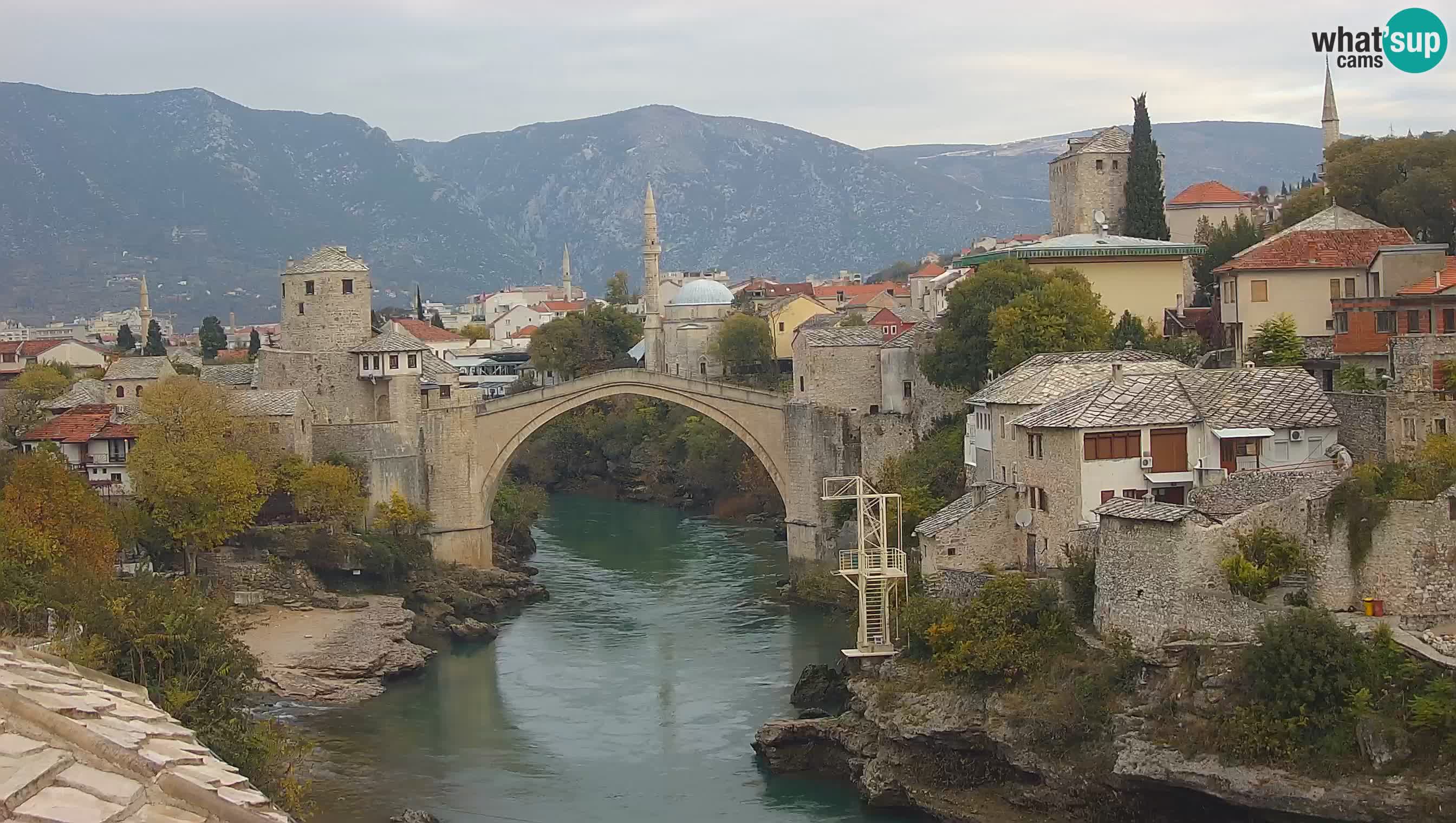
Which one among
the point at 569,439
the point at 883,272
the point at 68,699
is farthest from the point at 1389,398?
the point at 883,272

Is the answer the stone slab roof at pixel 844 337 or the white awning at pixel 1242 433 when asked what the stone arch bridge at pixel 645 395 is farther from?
the white awning at pixel 1242 433

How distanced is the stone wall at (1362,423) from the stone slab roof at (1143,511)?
4.22 meters

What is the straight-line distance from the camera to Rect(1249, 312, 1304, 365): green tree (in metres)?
34.5

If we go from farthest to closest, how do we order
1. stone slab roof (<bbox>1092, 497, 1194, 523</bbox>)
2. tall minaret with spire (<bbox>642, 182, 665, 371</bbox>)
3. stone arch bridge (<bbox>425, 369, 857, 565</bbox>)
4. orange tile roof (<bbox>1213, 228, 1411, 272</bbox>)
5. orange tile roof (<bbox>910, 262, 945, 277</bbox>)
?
orange tile roof (<bbox>910, 262, 945, 277</bbox>)
tall minaret with spire (<bbox>642, 182, 665, 371</bbox>)
stone arch bridge (<bbox>425, 369, 857, 565</bbox>)
orange tile roof (<bbox>1213, 228, 1411, 272</bbox>)
stone slab roof (<bbox>1092, 497, 1194, 523</bbox>)

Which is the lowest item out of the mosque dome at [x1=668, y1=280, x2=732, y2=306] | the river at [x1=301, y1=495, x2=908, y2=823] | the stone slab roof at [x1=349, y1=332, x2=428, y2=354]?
the river at [x1=301, y1=495, x2=908, y2=823]

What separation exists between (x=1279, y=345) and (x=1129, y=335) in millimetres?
6981

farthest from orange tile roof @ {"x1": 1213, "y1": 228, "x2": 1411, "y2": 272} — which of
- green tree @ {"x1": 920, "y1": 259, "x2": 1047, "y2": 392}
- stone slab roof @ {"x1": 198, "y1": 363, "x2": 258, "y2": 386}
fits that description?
stone slab roof @ {"x1": 198, "y1": 363, "x2": 258, "y2": 386}

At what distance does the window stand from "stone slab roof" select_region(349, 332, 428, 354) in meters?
25.3

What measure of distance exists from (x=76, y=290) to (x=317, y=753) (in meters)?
161

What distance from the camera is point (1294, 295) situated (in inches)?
1483

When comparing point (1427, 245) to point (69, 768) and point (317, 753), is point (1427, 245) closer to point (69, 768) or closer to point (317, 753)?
point (317, 753)

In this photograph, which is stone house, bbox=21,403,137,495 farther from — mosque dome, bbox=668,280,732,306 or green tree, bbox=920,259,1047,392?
mosque dome, bbox=668,280,732,306

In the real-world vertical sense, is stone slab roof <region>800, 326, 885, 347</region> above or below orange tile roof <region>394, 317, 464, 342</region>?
below

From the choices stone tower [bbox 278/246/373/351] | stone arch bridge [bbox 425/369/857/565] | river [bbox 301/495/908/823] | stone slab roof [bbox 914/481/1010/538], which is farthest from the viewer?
stone tower [bbox 278/246/373/351]
